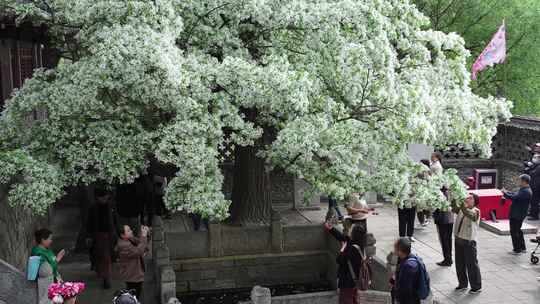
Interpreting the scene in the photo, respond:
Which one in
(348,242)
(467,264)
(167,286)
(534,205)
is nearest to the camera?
(348,242)

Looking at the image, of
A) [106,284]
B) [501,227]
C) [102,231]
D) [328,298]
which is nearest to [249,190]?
[102,231]

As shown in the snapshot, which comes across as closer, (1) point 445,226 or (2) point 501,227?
(1) point 445,226

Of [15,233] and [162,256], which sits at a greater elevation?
[15,233]

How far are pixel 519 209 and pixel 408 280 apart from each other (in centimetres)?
667

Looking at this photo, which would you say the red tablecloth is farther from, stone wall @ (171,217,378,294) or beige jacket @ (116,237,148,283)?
beige jacket @ (116,237,148,283)

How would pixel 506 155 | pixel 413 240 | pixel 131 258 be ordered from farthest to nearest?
1. pixel 506 155
2. pixel 413 240
3. pixel 131 258

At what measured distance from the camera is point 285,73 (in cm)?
1011

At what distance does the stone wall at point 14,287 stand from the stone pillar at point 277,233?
5.62 metres

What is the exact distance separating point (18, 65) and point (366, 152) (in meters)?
10.6

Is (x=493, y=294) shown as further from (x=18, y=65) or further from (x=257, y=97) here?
(x=18, y=65)

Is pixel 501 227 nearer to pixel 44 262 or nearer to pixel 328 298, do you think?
pixel 328 298

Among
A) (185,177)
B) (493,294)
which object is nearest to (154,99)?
(185,177)

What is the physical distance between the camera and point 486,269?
45.1ft

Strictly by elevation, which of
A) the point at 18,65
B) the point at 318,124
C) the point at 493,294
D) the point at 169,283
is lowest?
the point at 493,294
